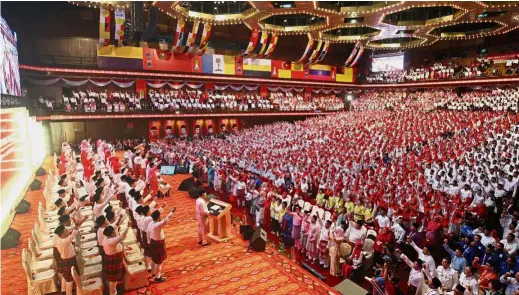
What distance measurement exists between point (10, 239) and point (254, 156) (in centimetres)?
909

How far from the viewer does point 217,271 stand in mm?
6762

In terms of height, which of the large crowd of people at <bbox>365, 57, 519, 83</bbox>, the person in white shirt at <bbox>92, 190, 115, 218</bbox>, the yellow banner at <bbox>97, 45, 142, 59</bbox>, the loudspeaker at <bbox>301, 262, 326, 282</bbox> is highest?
the yellow banner at <bbox>97, 45, 142, 59</bbox>

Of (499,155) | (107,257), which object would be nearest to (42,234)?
(107,257)

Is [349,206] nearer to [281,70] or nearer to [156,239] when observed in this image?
[156,239]

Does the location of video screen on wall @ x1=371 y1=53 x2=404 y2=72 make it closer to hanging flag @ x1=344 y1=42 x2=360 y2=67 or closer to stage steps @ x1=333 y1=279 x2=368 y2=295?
hanging flag @ x1=344 y1=42 x2=360 y2=67

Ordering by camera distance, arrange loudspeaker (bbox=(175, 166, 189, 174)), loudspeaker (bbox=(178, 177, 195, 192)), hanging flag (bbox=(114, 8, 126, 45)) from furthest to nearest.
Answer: hanging flag (bbox=(114, 8, 126, 45))
loudspeaker (bbox=(175, 166, 189, 174))
loudspeaker (bbox=(178, 177, 195, 192))

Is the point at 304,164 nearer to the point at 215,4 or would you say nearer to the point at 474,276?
the point at 474,276

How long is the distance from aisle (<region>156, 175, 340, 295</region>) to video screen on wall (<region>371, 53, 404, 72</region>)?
34.1 m

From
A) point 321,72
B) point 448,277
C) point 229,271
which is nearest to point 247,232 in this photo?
point 229,271

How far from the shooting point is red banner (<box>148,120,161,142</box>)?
2511 cm

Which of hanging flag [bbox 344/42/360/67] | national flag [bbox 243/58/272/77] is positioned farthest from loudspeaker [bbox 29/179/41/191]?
hanging flag [bbox 344/42/360/67]

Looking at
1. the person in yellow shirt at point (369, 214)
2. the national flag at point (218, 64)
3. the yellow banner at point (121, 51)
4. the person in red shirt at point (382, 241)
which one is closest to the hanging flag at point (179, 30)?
the yellow banner at point (121, 51)

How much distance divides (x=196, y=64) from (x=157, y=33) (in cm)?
390

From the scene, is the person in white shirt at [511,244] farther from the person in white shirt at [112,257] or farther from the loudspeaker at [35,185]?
the loudspeaker at [35,185]
